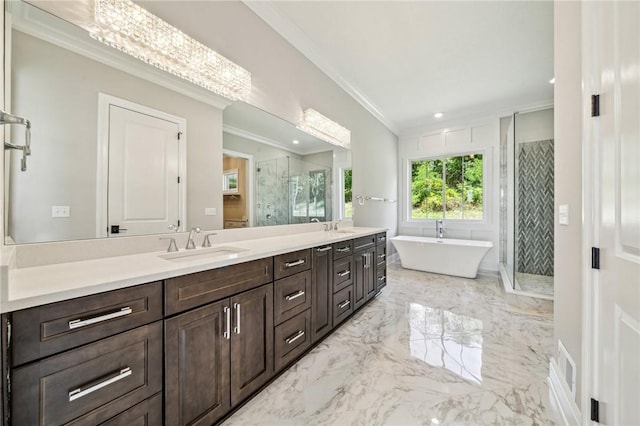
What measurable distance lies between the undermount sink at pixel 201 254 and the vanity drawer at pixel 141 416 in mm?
618

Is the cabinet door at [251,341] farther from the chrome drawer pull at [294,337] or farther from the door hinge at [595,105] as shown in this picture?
the door hinge at [595,105]

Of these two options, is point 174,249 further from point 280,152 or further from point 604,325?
point 604,325

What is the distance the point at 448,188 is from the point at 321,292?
4.03 meters

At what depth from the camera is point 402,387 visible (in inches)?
62.0

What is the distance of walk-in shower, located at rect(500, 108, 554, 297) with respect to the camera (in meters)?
3.93

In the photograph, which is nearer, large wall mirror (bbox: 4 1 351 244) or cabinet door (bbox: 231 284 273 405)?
large wall mirror (bbox: 4 1 351 244)

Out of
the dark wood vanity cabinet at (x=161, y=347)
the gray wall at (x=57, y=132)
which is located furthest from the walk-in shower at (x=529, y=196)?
the gray wall at (x=57, y=132)

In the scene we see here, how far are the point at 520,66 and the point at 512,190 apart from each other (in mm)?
1872

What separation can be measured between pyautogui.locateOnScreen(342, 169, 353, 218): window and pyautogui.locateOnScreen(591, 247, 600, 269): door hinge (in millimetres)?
2521

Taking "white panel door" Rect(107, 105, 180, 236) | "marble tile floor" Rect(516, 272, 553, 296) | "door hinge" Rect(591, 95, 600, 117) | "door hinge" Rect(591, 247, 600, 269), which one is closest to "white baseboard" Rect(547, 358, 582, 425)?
"door hinge" Rect(591, 247, 600, 269)

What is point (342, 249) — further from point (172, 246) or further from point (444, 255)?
point (444, 255)

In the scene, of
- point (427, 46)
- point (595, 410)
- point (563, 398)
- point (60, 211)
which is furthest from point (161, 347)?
point (427, 46)

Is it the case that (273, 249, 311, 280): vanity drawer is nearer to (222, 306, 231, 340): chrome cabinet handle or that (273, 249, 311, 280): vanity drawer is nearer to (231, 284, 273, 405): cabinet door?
(231, 284, 273, 405): cabinet door

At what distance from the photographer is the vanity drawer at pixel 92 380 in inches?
28.7
